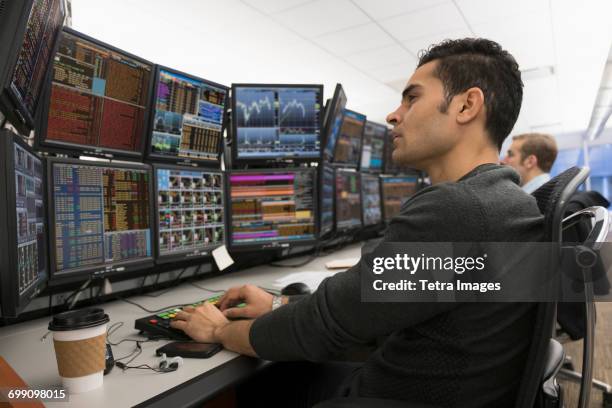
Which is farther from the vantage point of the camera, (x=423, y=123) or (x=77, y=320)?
(x=423, y=123)

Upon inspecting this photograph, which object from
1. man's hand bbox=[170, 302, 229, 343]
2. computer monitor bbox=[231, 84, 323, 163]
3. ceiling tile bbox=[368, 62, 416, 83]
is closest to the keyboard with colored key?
man's hand bbox=[170, 302, 229, 343]

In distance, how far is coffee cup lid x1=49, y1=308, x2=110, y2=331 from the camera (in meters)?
0.72

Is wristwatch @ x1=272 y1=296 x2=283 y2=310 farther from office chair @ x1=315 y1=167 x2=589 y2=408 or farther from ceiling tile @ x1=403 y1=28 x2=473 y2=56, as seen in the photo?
ceiling tile @ x1=403 y1=28 x2=473 y2=56

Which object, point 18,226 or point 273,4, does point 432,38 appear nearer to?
point 273,4

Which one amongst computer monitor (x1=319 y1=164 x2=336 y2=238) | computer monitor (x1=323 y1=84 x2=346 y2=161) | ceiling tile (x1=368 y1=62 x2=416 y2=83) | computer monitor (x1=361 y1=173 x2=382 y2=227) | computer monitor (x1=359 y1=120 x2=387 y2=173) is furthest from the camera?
ceiling tile (x1=368 y1=62 x2=416 y2=83)

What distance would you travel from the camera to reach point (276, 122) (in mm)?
1979

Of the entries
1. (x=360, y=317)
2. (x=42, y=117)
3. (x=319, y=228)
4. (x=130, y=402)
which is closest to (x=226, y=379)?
(x=130, y=402)

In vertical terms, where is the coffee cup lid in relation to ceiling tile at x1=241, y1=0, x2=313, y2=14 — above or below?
below

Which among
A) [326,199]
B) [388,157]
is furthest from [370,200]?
[326,199]

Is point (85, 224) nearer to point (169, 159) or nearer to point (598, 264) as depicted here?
point (169, 159)

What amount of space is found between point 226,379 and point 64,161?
2.59 feet

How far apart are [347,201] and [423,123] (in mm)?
1598

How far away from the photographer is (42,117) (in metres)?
1.18

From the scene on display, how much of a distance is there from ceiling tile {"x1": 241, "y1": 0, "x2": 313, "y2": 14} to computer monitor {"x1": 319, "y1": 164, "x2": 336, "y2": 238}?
2228 millimetres
